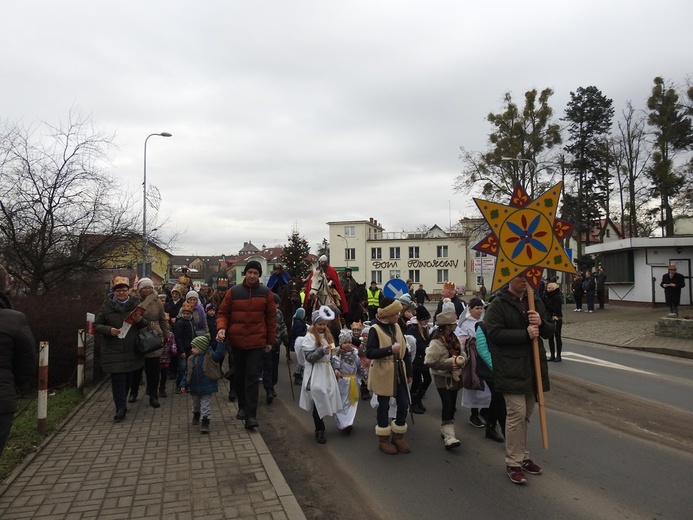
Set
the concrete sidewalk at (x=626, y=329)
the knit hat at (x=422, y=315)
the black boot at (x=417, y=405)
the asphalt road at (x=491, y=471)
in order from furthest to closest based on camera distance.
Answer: the concrete sidewalk at (x=626, y=329) < the knit hat at (x=422, y=315) < the black boot at (x=417, y=405) < the asphalt road at (x=491, y=471)

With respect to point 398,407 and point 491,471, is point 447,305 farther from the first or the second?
point 491,471

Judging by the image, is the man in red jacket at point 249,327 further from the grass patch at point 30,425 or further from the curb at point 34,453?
the grass patch at point 30,425

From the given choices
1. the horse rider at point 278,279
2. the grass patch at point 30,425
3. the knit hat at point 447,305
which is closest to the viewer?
the grass patch at point 30,425

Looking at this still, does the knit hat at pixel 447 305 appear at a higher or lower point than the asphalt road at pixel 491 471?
higher

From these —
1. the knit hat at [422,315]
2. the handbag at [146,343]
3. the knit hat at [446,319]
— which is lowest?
the handbag at [146,343]

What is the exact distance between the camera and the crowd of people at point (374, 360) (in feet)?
16.7

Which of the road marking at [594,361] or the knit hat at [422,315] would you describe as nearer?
the knit hat at [422,315]

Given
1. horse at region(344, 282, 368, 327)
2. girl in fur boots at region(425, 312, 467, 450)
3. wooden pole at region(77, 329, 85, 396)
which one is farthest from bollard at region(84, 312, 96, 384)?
girl in fur boots at region(425, 312, 467, 450)

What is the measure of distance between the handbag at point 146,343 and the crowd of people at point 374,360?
3.1 inches

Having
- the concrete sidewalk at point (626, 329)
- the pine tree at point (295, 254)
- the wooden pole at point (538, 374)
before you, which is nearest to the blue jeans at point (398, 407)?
the wooden pole at point (538, 374)

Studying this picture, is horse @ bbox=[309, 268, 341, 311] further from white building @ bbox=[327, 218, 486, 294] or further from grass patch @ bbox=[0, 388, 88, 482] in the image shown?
white building @ bbox=[327, 218, 486, 294]

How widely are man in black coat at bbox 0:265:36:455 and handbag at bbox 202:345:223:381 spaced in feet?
10.00

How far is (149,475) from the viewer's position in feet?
16.3

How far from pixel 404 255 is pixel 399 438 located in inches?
2748
